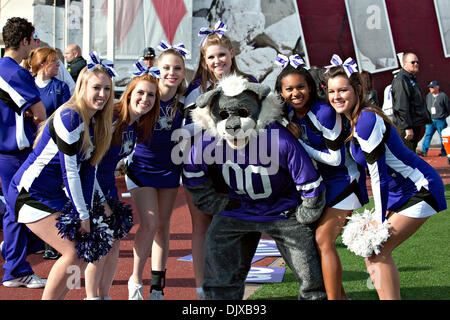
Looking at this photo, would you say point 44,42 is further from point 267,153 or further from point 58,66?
point 267,153

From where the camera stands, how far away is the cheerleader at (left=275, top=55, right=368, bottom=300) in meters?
3.54

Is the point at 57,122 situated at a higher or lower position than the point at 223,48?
lower

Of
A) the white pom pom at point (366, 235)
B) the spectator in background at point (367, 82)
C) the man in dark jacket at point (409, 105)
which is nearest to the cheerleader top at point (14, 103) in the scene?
the spectator in background at point (367, 82)

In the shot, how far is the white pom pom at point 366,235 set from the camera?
346 centimetres

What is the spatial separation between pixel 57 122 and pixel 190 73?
9.59m

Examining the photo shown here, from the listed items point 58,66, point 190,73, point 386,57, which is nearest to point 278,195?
point 58,66

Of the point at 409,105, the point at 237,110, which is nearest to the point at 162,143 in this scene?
the point at 237,110

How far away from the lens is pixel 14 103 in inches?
190

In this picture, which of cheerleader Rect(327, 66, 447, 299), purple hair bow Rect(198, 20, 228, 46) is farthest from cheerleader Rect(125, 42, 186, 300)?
cheerleader Rect(327, 66, 447, 299)

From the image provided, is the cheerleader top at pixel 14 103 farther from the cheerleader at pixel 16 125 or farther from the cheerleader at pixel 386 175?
the cheerleader at pixel 386 175

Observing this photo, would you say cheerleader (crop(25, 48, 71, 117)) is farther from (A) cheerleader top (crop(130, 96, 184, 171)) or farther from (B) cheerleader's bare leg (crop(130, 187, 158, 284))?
(B) cheerleader's bare leg (crop(130, 187, 158, 284))

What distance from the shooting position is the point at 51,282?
11.5 feet

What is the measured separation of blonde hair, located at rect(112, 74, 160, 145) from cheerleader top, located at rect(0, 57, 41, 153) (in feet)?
3.37
